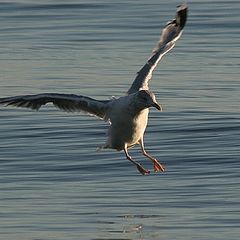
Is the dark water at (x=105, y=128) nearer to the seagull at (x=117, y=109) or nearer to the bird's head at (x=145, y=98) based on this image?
the seagull at (x=117, y=109)

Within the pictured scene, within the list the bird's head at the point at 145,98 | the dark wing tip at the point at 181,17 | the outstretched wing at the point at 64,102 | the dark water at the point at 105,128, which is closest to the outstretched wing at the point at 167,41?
the dark wing tip at the point at 181,17

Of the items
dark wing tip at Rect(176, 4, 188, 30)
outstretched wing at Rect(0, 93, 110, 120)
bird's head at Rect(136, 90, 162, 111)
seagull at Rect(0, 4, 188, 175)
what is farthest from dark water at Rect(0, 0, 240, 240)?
dark wing tip at Rect(176, 4, 188, 30)

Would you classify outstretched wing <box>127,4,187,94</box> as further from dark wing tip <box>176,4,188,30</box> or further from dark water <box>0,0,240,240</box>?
dark water <box>0,0,240,240</box>

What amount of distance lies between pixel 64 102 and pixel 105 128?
5086mm

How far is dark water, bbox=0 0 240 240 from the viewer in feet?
47.8

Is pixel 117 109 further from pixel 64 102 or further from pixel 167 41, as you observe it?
pixel 167 41

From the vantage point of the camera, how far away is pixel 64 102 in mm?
14719

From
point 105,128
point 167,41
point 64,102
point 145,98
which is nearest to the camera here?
point 145,98

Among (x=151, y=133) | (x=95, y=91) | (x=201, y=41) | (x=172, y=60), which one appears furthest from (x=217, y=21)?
(x=151, y=133)

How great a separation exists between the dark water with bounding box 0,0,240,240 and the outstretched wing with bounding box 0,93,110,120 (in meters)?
1.07

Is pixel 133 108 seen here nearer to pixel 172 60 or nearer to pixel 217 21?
pixel 172 60

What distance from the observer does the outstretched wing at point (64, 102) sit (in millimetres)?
14406

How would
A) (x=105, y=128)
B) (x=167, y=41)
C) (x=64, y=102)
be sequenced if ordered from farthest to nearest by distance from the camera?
1. (x=105, y=128)
2. (x=167, y=41)
3. (x=64, y=102)

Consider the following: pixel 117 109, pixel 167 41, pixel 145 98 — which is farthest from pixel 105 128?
pixel 145 98
